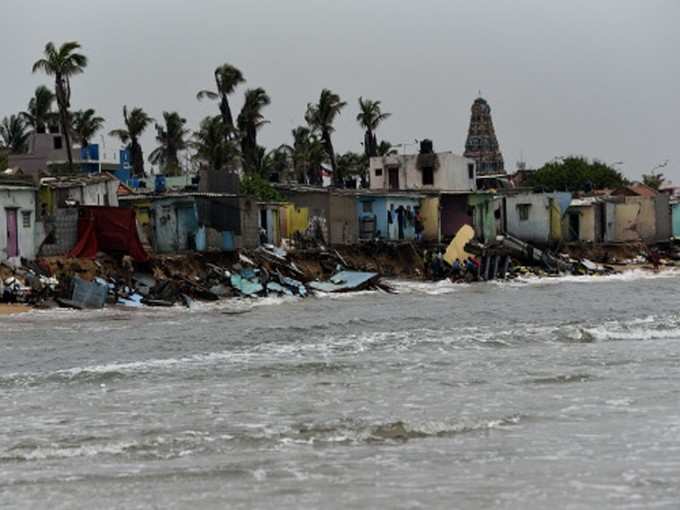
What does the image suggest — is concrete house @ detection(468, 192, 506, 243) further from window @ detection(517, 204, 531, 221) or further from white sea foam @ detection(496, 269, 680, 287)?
white sea foam @ detection(496, 269, 680, 287)

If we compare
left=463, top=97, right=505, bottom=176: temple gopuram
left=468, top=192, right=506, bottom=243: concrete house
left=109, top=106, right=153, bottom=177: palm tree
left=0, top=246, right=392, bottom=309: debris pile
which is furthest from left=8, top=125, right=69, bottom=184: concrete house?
left=463, top=97, right=505, bottom=176: temple gopuram

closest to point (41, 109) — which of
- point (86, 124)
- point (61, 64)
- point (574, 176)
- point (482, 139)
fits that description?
point (86, 124)

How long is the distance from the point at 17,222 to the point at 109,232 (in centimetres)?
288

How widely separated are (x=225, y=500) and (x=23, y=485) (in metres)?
1.99

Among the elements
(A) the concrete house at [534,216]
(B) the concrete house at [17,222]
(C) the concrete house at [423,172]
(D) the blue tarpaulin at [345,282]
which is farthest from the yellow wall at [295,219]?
(A) the concrete house at [534,216]

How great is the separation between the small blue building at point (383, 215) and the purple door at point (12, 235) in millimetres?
20474

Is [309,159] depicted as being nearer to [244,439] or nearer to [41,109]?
[41,109]

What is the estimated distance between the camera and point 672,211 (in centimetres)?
6619

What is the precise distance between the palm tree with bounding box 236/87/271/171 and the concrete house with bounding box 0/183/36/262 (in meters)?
35.1

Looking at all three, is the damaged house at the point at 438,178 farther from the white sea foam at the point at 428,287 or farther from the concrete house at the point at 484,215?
the white sea foam at the point at 428,287

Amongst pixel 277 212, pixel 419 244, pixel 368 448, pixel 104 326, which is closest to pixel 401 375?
pixel 368 448

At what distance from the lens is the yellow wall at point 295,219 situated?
153ft

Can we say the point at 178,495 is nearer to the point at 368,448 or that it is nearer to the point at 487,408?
the point at 368,448

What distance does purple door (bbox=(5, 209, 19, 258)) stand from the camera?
1266 inches
